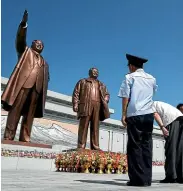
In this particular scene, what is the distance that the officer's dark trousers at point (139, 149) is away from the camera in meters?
3.97

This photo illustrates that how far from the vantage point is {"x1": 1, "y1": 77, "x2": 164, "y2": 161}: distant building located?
1009 inches

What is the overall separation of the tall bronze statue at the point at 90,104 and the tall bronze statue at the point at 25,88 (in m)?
1.07

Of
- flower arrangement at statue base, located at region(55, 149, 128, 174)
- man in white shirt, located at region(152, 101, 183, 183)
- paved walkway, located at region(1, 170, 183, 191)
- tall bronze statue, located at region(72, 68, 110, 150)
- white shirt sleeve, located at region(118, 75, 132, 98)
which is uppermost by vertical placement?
tall bronze statue, located at region(72, 68, 110, 150)

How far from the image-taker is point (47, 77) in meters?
9.02

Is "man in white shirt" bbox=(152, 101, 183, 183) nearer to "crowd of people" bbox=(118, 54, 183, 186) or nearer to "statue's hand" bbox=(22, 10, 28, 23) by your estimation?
"crowd of people" bbox=(118, 54, 183, 186)

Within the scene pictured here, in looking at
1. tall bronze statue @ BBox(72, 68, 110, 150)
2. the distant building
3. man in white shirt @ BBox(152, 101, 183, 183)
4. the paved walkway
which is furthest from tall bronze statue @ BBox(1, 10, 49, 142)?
the distant building

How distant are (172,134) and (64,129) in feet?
84.3

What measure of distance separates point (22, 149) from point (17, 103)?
121 centimetres

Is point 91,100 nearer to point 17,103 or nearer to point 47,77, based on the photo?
point 47,77

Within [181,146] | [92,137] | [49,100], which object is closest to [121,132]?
[49,100]

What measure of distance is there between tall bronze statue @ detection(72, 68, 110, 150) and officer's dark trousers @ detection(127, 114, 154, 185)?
200 inches

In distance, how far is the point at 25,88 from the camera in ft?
27.6

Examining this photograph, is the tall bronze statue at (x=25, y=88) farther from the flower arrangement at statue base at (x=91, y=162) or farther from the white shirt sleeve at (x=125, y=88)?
the white shirt sleeve at (x=125, y=88)

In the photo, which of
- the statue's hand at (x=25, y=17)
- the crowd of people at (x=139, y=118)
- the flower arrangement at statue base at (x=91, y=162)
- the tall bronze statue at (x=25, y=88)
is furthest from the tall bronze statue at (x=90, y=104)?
the crowd of people at (x=139, y=118)
